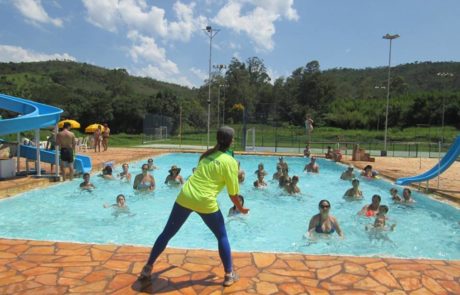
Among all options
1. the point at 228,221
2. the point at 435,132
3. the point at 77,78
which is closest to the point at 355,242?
the point at 228,221

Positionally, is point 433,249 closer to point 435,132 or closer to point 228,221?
point 228,221

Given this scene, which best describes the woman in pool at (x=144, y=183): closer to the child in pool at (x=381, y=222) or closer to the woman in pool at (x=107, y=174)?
the woman in pool at (x=107, y=174)

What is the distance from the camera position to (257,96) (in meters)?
78.6

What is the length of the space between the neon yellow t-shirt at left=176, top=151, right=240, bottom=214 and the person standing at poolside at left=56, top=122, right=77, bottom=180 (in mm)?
7962

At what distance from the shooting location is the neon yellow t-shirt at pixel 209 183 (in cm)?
376

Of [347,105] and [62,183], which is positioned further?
[347,105]

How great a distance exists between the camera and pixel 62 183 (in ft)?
35.8

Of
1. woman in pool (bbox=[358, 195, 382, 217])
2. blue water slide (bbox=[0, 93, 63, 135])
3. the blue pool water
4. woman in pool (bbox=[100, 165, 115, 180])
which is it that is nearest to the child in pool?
the blue pool water

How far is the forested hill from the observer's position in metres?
55.5

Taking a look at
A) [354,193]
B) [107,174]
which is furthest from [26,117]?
[354,193]

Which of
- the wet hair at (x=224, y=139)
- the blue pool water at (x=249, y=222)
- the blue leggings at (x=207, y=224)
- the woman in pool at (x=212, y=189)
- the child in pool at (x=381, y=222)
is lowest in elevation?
the blue pool water at (x=249, y=222)

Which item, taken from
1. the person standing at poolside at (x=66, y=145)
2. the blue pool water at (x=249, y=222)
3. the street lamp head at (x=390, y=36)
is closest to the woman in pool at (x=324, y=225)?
the blue pool water at (x=249, y=222)

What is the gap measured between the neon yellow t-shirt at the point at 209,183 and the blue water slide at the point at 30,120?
6.73 metres

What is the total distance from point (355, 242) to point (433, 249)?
1.22m
